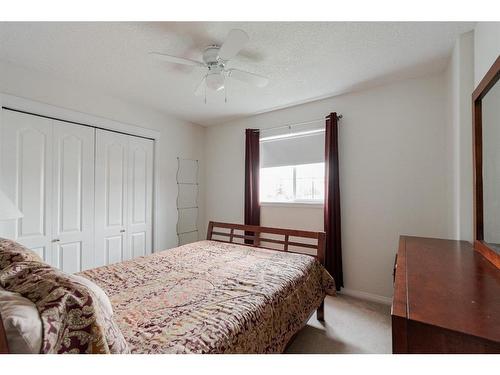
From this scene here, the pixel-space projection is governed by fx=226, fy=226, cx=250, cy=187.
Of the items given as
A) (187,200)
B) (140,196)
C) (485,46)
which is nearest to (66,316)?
(485,46)

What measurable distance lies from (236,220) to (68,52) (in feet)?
9.46

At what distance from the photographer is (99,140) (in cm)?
278

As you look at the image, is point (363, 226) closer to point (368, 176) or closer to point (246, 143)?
point (368, 176)

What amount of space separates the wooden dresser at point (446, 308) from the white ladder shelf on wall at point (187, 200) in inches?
130

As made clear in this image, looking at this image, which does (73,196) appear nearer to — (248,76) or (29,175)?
(29,175)

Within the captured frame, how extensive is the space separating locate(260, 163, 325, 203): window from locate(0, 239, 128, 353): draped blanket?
2.74m

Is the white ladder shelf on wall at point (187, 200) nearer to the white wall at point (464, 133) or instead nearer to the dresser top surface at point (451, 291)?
the dresser top surface at point (451, 291)

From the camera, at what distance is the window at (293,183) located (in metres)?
3.10

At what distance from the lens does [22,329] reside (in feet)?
1.87

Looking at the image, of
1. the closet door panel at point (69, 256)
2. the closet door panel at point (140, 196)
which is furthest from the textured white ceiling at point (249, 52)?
the closet door panel at point (69, 256)

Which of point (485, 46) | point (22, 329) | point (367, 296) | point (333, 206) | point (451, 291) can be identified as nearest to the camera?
point (22, 329)

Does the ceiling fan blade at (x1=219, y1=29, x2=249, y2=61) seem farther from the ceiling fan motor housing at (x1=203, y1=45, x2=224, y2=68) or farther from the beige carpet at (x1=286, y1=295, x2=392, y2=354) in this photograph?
the beige carpet at (x1=286, y1=295, x2=392, y2=354)

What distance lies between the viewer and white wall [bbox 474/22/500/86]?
1294mm

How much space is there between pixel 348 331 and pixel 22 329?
229 cm
